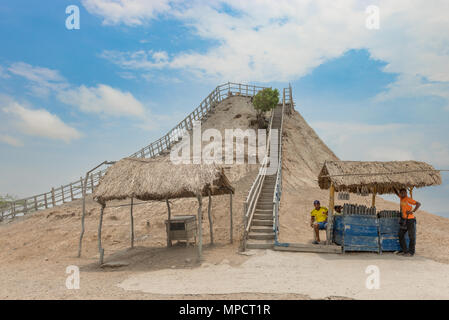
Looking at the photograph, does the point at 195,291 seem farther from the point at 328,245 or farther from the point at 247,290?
the point at 328,245

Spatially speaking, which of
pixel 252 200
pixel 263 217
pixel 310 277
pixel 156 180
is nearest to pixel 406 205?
pixel 310 277

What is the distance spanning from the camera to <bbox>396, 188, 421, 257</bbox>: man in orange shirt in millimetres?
8734

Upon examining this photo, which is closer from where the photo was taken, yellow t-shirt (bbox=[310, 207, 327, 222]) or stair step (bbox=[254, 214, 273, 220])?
yellow t-shirt (bbox=[310, 207, 327, 222])

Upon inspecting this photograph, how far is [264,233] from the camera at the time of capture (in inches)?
409

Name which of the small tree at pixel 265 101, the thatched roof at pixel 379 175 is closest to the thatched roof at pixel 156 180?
the thatched roof at pixel 379 175

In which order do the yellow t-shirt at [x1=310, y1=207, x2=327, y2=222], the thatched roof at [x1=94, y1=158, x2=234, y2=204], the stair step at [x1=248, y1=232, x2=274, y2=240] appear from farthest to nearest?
1. the stair step at [x1=248, y1=232, x2=274, y2=240]
2. the yellow t-shirt at [x1=310, y1=207, x2=327, y2=222]
3. the thatched roof at [x1=94, y1=158, x2=234, y2=204]

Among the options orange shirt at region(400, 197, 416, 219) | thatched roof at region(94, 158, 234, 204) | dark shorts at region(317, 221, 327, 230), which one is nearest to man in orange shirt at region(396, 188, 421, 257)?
orange shirt at region(400, 197, 416, 219)

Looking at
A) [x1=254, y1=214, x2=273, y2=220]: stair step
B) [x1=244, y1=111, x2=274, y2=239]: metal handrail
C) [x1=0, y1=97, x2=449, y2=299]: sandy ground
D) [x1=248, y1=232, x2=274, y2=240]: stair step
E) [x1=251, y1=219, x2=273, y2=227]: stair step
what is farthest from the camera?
[x1=254, y1=214, x2=273, y2=220]: stair step

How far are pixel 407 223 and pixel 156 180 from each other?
673cm

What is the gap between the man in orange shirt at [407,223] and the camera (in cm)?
873

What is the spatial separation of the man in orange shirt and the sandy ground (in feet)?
1.01

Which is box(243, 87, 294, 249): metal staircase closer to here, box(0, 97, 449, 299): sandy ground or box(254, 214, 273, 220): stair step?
box(254, 214, 273, 220): stair step
